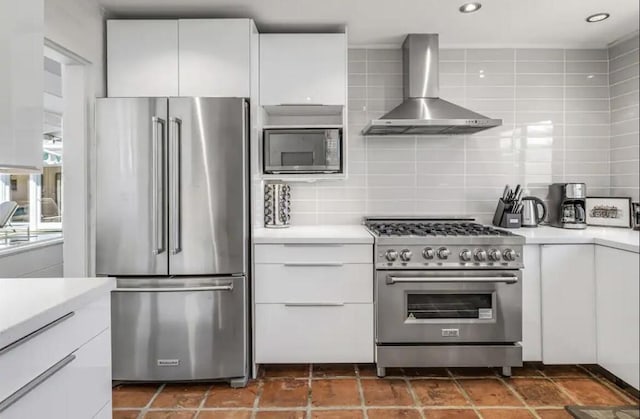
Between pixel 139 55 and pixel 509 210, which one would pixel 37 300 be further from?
pixel 509 210

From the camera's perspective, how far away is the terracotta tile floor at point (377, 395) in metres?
2.19

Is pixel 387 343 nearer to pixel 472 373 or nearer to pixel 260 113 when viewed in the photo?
pixel 472 373

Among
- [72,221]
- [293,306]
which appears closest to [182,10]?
[72,221]

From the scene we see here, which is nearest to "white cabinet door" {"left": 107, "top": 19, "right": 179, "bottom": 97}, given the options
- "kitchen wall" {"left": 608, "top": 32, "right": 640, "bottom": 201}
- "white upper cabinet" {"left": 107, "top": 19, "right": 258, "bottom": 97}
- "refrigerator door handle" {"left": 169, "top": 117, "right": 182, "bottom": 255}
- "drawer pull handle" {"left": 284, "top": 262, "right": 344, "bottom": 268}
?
"white upper cabinet" {"left": 107, "top": 19, "right": 258, "bottom": 97}

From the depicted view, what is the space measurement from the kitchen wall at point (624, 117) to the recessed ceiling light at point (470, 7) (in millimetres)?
1281

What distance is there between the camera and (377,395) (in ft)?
7.77

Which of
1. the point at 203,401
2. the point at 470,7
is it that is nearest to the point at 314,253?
the point at 203,401

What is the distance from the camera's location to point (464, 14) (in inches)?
106

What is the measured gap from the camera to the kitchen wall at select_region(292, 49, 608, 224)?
3.23m

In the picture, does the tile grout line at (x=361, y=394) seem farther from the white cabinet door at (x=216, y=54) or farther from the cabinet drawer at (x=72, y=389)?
the white cabinet door at (x=216, y=54)

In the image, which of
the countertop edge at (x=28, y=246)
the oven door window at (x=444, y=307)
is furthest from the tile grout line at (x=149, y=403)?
the oven door window at (x=444, y=307)

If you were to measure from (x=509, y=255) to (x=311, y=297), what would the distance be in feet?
3.98

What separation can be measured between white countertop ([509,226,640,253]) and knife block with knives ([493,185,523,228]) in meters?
0.13

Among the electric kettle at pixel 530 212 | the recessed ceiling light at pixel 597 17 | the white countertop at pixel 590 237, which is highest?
the recessed ceiling light at pixel 597 17
